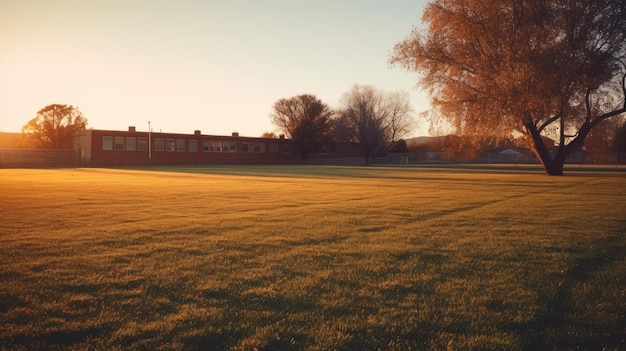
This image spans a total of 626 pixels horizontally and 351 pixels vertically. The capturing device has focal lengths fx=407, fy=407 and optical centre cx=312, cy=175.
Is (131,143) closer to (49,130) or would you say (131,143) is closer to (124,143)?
(124,143)

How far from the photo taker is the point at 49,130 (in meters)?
74.8

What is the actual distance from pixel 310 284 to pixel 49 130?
85294mm

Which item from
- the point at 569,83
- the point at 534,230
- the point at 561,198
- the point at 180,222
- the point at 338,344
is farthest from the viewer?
the point at 569,83

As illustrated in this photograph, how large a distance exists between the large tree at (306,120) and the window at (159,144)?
92.0 ft

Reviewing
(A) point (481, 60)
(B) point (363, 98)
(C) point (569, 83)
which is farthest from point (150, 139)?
(C) point (569, 83)

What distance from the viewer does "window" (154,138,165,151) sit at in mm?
64625

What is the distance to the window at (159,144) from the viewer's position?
Answer: 6462 centimetres

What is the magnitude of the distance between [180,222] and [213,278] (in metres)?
4.89

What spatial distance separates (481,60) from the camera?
1152 inches

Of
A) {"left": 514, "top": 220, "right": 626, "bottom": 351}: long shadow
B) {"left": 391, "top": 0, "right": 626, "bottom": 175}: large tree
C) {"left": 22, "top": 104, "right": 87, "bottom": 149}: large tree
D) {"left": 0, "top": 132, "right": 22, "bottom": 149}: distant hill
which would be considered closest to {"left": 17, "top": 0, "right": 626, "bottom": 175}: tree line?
{"left": 391, "top": 0, "right": 626, "bottom": 175}: large tree

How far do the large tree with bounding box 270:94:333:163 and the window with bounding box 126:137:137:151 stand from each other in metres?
32.3

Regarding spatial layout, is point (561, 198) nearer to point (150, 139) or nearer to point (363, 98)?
point (150, 139)

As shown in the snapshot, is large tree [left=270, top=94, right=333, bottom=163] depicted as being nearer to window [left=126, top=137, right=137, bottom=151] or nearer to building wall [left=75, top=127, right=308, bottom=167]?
building wall [left=75, top=127, right=308, bottom=167]

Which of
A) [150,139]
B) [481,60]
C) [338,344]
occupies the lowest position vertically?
[338,344]
